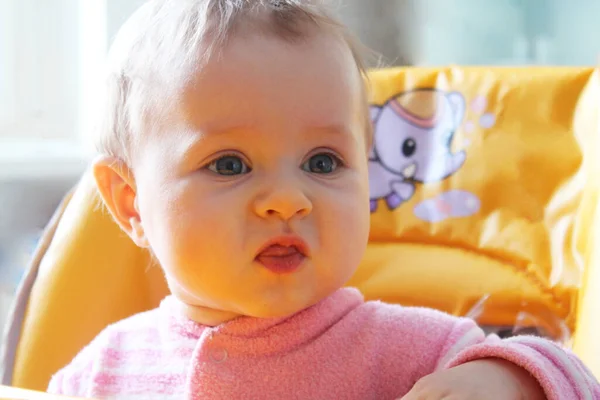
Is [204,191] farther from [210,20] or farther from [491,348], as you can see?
[491,348]

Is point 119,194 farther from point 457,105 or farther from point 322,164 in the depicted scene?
point 457,105

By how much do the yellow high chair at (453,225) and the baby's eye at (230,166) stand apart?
0.39m

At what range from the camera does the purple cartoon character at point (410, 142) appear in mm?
1074

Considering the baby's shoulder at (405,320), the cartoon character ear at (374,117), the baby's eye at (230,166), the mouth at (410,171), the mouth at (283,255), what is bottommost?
the baby's shoulder at (405,320)

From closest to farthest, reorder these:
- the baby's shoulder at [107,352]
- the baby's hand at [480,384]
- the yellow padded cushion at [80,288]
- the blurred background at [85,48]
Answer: the baby's hand at [480,384]
the baby's shoulder at [107,352]
the yellow padded cushion at [80,288]
the blurred background at [85,48]

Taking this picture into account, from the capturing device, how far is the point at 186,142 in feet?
2.29

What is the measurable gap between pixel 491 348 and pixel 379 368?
125 mm

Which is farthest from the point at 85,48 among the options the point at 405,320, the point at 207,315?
the point at 405,320

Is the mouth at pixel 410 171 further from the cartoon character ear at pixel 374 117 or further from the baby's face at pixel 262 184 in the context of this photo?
the baby's face at pixel 262 184

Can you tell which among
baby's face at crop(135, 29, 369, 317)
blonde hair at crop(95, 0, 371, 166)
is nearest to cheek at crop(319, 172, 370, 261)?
baby's face at crop(135, 29, 369, 317)

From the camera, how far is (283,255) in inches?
26.4

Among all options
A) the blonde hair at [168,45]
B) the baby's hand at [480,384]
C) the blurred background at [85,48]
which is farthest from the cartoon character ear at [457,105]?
the blurred background at [85,48]

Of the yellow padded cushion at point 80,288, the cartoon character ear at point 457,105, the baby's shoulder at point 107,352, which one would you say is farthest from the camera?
the cartoon character ear at point 457,105

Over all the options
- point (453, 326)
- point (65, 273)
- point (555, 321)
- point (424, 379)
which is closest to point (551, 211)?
point (555, 321)
